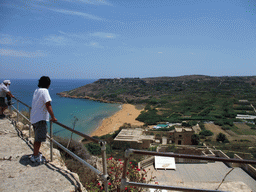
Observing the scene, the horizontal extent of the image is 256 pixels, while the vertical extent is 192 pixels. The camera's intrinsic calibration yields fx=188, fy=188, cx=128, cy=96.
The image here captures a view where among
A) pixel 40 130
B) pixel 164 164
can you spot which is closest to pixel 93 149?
pixel 164 164

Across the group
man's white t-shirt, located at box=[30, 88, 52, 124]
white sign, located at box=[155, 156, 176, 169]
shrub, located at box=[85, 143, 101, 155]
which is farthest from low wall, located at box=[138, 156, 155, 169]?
man's white t-shirt, located at box=[30, 88, 52, 124]

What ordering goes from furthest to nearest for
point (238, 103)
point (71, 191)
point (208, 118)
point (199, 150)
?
point (238, 103) < point (208, 118) < point (199, 150) < point (71, 191)

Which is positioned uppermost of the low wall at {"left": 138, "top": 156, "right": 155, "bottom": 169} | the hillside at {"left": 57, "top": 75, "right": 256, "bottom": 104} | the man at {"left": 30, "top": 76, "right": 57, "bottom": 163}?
the man at {"left": 30, "top": 76, "right": 57, "bottom": 163}

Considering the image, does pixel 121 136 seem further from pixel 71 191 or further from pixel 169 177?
pixel 71 191

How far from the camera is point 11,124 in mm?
5730

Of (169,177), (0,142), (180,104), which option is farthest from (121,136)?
(180,104)

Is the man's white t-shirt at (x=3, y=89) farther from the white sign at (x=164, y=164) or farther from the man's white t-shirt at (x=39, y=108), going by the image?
the white sign at (x=164, y=164)

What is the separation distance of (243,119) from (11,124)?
Result: 5548 centimetres

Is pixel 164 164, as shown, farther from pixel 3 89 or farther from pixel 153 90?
pixel 153 90

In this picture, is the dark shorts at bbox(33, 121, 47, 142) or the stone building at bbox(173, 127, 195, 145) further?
the stone building at bbox(173, 127, 195, 145)

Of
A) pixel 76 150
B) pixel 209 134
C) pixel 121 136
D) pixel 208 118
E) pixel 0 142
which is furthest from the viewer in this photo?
pixel 208 118

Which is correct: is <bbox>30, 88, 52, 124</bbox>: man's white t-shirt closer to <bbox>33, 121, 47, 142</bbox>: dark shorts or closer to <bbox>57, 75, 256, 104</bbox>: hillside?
<bbox>33, 121, 47, 142</bbox>: dark shorts

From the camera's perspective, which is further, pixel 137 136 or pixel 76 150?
pixel 137 136

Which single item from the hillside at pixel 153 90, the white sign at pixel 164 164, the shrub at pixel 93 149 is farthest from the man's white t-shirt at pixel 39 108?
the hillside at pixel 153 90
